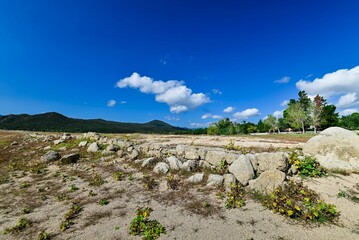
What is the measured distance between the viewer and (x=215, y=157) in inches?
405

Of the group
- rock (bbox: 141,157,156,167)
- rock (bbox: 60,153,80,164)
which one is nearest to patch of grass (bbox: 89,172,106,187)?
rock (bbox: 141,157,156,167)

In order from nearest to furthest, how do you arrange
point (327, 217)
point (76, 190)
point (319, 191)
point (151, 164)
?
point (327, 217)
point (319, 191)
point (76, 190)
point (151, 164)

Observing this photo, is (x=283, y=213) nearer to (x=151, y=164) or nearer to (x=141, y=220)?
(x=141, y=220)

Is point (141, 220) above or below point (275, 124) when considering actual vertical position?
below

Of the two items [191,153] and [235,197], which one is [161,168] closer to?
[191,153]

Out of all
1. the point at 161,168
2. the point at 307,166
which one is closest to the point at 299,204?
the point at 307,166

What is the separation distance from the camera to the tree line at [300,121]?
61000 millimetres

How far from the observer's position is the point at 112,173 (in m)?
11.3

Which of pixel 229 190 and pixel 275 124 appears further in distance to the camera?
pixel 275 124

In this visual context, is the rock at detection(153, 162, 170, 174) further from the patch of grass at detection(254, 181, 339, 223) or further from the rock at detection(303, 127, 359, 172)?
the rock at detection(303, 127, 359, 172)

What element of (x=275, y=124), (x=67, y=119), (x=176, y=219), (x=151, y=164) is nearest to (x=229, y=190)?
(x=176, y=219)

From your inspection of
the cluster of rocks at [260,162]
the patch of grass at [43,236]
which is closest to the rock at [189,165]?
the cluster of rocks at [260,162]

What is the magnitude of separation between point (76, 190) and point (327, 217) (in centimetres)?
1010

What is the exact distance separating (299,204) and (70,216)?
316 inches
